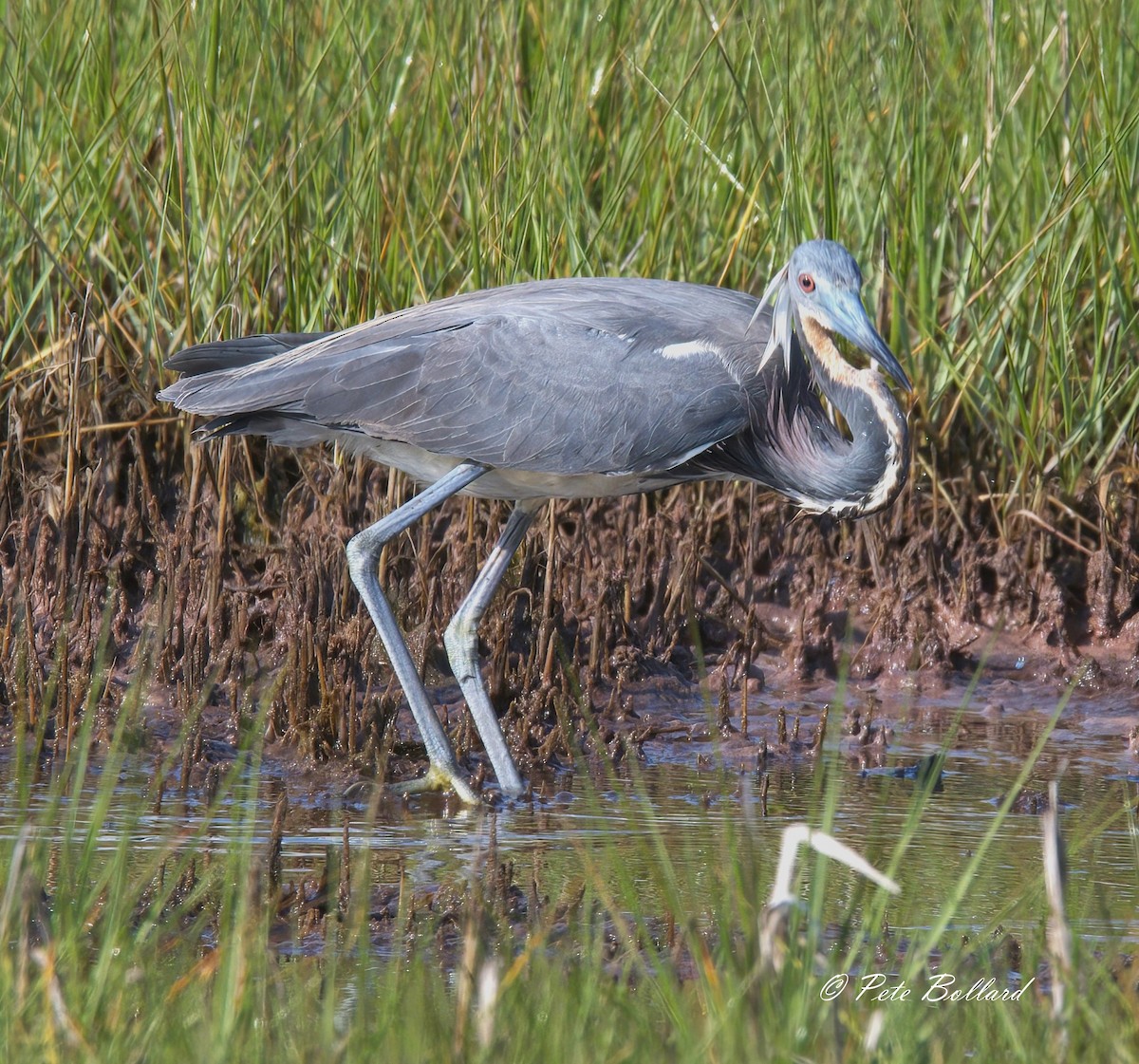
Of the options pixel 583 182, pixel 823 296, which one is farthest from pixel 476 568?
pixel 823 296

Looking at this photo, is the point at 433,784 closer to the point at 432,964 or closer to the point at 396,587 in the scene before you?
the point at 396,587

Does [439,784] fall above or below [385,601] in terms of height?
below

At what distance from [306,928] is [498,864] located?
584 mm

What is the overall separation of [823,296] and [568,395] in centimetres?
75

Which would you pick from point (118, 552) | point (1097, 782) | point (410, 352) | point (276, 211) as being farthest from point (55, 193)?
point (1097, 782)

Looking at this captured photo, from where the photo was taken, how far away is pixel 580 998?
2.54m

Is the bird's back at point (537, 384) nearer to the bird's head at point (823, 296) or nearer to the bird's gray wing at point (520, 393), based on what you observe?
the bird's gray wing at point (520, 393)

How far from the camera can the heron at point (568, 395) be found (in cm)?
478

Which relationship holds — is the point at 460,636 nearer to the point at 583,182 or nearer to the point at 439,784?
the point at 439,784

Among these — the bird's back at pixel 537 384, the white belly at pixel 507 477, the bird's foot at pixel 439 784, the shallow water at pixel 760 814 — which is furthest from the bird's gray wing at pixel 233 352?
the bird's foot at pixel 439 784

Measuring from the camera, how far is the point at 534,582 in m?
5.72

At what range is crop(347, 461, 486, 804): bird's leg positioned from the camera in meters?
4.78

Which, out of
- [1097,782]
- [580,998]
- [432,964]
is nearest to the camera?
[580,998]

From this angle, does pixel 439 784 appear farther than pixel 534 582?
No
